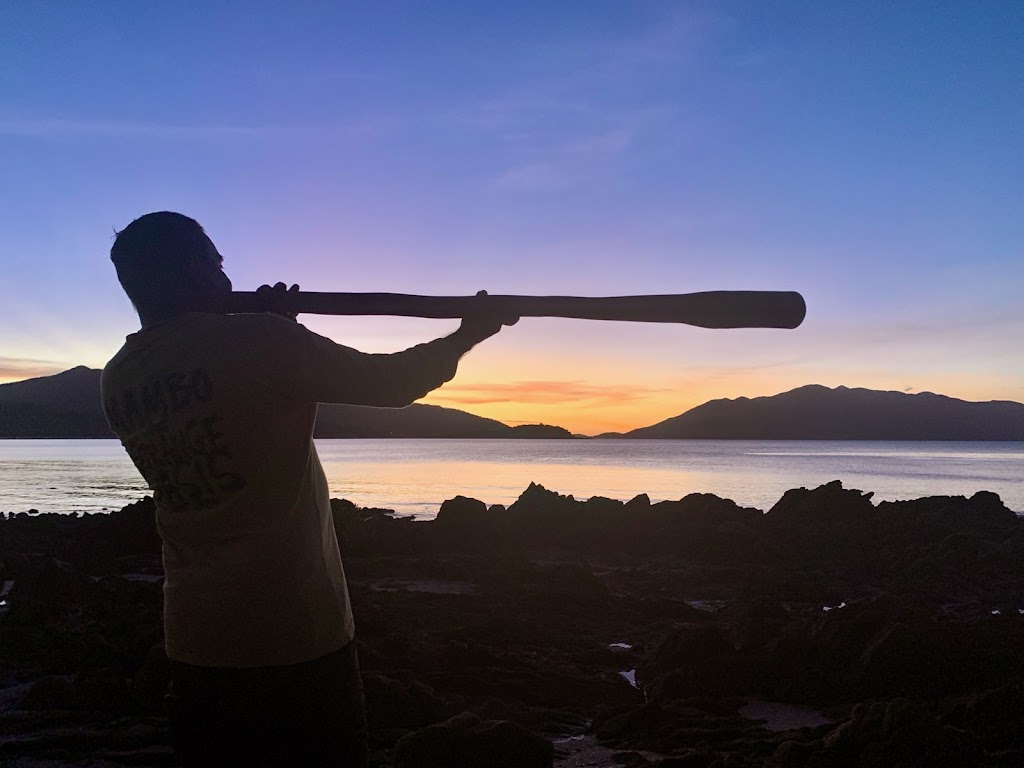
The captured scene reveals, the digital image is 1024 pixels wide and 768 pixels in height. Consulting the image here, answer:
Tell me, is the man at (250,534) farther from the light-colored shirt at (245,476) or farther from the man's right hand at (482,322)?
the man's right hand at (482,322)

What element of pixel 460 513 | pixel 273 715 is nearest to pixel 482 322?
Answer: pixel 273 715

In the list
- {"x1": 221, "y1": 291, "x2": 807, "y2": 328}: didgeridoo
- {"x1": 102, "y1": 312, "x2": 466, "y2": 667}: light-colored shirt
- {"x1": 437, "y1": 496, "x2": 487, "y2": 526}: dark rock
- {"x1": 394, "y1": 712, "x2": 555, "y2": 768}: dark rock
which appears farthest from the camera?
{"x1": 437, "y1": 496, "x2": 487, "y2": 526}: dark rock

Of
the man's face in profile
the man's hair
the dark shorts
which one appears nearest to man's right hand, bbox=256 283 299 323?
the man's face in profile

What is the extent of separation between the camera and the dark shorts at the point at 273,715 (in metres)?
2.68

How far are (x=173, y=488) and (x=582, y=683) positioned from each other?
7011mm

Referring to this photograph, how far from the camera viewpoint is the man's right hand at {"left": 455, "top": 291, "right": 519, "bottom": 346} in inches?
130

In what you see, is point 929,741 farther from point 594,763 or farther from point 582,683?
point 582,683

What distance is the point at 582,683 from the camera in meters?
8.95

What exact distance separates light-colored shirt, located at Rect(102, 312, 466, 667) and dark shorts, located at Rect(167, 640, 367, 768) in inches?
2.1

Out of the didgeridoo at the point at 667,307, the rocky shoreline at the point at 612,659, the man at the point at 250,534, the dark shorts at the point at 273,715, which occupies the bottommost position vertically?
the rocky shoreline at the point at 612,659

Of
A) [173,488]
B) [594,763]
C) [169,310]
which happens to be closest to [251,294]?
[169,310]

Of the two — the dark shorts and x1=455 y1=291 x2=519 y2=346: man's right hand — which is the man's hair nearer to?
x1=455 y1=291 x2=519 y2=346: man's right hand

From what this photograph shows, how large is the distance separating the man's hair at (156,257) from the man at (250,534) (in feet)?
0.52

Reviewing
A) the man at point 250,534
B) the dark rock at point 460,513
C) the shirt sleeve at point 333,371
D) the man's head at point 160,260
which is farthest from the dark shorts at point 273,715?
the dark rock at point 460,513
